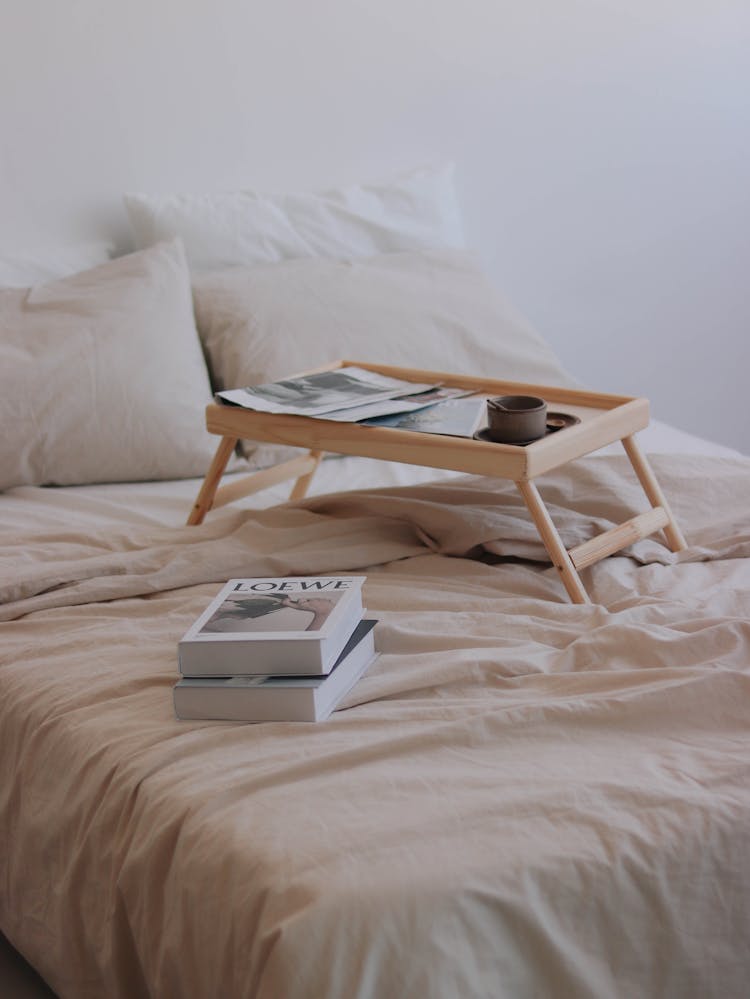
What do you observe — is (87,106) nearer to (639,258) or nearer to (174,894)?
(639,258)

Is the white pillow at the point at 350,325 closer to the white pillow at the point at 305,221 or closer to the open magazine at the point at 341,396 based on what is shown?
the white pillow at the point at 305,221

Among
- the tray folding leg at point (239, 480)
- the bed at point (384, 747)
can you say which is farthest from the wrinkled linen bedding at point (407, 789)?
the tray folding leg at point (239, 480)

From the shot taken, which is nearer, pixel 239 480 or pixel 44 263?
pixel 239 480

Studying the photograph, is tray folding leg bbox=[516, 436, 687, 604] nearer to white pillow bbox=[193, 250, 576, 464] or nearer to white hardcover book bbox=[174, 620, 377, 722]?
white hardcover book bbox=[174, 620, 377, 722]

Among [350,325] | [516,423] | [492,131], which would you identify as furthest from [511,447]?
[492,131]

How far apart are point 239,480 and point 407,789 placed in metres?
1.07

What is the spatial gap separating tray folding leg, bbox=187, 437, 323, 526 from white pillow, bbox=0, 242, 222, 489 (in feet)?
0.54

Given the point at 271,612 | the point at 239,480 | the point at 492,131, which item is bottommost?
the point at 239,480

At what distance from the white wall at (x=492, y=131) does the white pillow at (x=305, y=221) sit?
128mm

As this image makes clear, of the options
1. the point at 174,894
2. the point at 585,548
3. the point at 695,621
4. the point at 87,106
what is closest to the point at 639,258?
the point at 87,106

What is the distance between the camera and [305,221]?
8.96ft

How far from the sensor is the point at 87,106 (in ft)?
8.66

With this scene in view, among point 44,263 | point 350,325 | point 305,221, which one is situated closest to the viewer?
point 350,325

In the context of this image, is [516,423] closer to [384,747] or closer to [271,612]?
[271,612]
